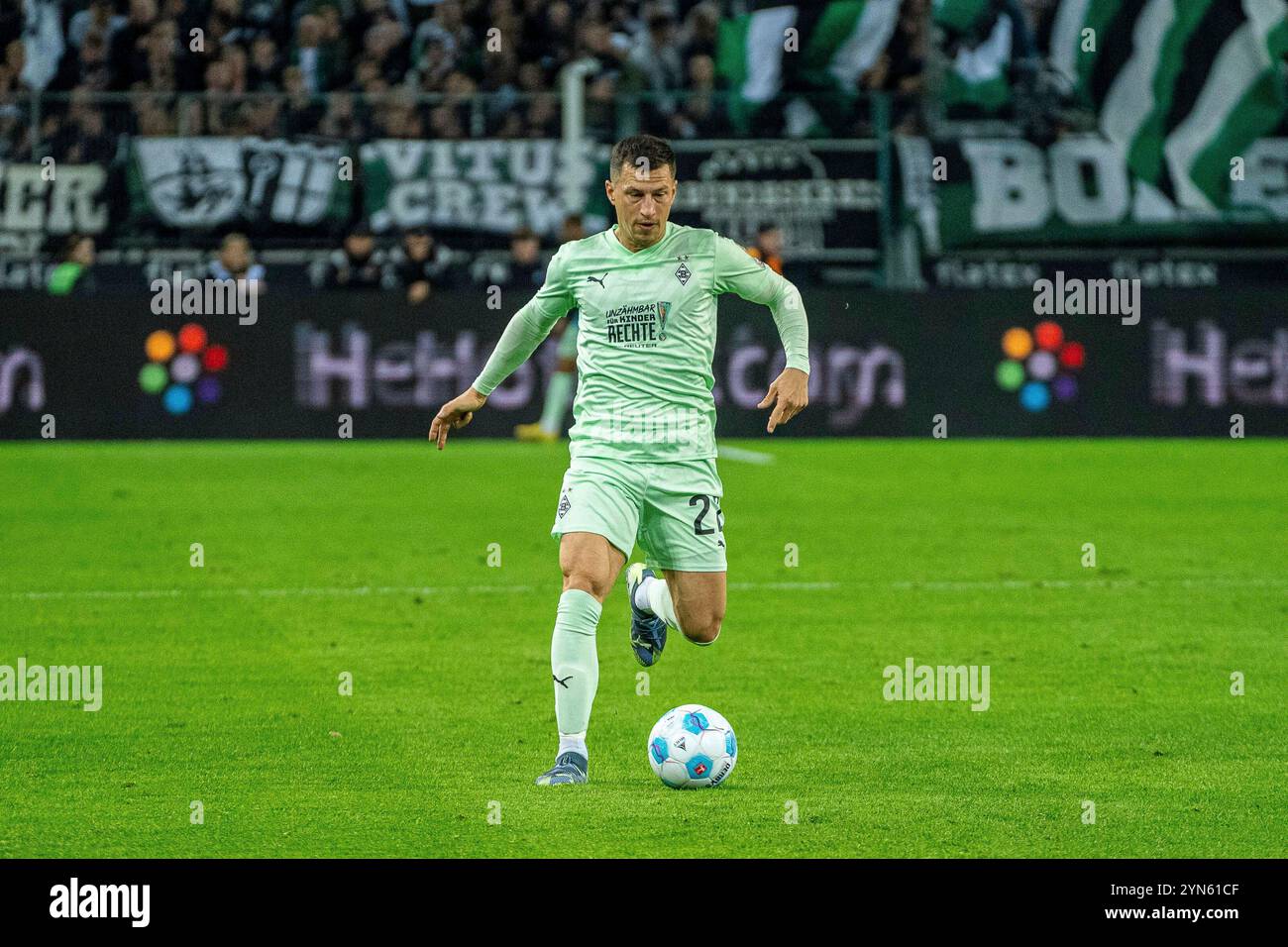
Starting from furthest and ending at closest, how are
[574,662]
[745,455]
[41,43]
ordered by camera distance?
1. [41,43]
2. [745,455]
3. [574,662]

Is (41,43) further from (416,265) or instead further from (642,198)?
(642,198)

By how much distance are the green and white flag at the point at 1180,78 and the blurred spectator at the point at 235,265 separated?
8725 mm

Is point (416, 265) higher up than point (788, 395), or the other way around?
point (416, 265)

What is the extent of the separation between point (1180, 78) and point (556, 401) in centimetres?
795

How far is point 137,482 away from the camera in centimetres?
1695

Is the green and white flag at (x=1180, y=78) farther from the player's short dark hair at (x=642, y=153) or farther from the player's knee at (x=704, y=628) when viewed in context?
the player's short dark hair at (x=642, y=153)

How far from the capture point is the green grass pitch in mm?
5984

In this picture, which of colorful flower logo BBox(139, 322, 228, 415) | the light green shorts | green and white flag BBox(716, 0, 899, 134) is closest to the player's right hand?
the light green shorts

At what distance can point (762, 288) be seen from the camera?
706cm

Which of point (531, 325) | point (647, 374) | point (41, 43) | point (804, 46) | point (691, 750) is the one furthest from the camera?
point (804, 46)

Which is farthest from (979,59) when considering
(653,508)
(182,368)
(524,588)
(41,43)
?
(653,508)

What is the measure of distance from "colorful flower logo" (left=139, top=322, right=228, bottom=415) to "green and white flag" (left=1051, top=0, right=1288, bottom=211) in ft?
30.9

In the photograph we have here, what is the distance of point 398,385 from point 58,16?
581 centimetres

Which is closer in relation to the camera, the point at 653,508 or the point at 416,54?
the point at 653,508
